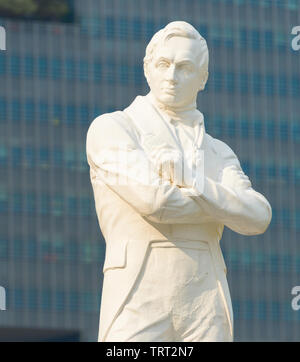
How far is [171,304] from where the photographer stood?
17.9m

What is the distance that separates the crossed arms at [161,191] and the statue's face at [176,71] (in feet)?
1.74

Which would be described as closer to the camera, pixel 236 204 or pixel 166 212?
pixel 166 212

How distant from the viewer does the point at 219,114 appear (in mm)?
98312

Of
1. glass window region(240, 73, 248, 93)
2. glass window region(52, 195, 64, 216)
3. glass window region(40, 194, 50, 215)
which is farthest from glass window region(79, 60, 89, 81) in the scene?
glass window region(240, 73, 248, 93)

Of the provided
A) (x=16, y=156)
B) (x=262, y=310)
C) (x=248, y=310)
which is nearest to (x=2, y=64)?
(x=16, y=156)

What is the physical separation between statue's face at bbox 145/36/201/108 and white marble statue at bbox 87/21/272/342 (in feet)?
0.03

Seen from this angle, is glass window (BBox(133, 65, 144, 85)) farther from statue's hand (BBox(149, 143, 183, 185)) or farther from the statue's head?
statue's hand (BBox(149, 143, 183, 185))

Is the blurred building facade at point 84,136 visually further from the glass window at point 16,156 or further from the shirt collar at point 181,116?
the shirt collar at point 181,116

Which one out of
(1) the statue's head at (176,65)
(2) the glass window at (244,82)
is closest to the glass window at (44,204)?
(2) the glass window at (244,82)

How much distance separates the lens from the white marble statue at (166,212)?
17766 mm

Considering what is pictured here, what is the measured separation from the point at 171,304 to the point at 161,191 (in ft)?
3.88

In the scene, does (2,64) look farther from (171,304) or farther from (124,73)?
(171,304)

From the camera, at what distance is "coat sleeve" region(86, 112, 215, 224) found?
17562 mm
